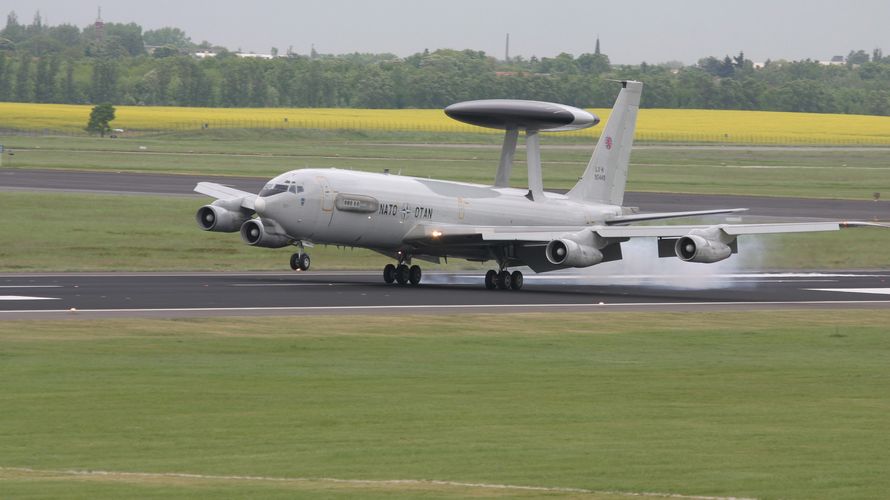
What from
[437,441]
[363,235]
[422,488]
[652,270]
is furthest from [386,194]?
[422,488]

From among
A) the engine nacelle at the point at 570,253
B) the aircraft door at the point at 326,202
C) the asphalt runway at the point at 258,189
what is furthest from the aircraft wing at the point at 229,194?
the asphalt runway at the point at 258,189

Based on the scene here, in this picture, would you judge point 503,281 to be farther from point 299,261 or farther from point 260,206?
point 260,206

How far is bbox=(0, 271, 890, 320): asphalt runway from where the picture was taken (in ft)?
161

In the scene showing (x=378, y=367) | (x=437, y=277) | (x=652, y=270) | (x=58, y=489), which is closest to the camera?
(x=58, y=489)

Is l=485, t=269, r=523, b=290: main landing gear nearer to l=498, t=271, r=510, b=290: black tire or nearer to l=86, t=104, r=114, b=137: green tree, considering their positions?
l=498, t=271, r=510, b=290: black tire

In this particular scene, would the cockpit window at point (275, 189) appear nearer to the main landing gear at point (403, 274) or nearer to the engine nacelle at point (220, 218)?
the engine nacelle at point (220, 218)

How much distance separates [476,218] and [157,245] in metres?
19.1

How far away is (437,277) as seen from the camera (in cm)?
6700

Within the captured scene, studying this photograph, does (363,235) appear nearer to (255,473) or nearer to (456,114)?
(456,114)

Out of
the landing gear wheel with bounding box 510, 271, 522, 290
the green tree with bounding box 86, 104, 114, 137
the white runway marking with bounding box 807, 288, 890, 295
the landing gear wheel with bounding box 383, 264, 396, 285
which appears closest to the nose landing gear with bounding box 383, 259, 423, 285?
the landing gear wheel with bounding box 383, 264, 396, 285

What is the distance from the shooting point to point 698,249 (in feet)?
185

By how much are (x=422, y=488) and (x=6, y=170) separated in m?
94.2

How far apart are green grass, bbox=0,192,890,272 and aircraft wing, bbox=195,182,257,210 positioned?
200 inches

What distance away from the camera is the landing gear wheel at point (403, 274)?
198ft
